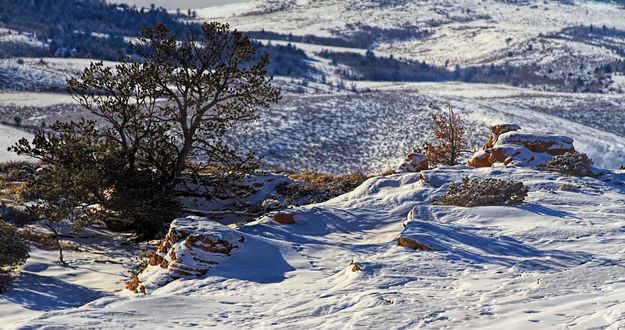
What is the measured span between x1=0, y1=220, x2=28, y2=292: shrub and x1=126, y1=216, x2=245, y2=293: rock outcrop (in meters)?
2.77

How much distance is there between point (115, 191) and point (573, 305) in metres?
14.5

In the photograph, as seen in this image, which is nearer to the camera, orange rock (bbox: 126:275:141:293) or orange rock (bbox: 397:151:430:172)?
orange rock (bbox: 126:275:141:293)

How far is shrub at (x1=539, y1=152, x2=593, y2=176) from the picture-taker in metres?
26.6

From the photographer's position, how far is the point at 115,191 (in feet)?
76.9

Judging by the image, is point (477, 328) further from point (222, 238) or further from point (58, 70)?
point (58, 70)

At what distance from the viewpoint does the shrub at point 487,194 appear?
22109mm

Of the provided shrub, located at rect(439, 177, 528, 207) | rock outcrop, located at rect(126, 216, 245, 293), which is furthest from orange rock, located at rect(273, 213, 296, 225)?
shrub, located at rect(439, 177, 528, 207)

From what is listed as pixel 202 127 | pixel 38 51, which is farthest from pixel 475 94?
pixel 202 127

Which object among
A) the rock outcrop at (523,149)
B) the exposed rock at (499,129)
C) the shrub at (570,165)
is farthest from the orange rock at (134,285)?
the exposed rock at (499,129)

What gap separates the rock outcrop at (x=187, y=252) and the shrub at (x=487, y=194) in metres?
6.90

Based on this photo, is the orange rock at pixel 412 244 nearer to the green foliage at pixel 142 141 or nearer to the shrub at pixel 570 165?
the green foliage at pixel 142 141

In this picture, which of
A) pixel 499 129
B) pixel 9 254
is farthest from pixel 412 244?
pixel 499 129

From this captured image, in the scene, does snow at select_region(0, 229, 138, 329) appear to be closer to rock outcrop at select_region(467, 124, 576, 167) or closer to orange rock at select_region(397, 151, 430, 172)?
orange rock at select_region(397, 151, 430, 172)

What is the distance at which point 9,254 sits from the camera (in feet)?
60.4
